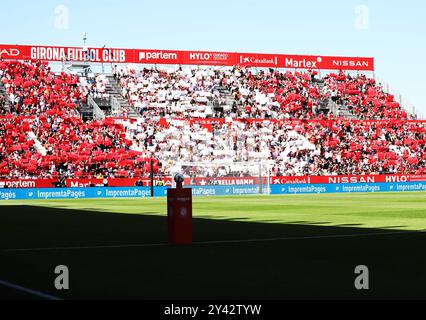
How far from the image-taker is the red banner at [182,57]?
263 ft

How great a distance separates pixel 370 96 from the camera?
92.8m

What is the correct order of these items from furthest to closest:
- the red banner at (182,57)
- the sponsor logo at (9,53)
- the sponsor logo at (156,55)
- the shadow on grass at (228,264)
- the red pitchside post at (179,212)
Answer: the sponsor logo at (156,55), the red banner at (182,57), the sponsor logo at (9,53), the red pitchside post at (179,212), the shadow on grass at (228,264)

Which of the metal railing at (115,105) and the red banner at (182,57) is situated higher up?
the red banner at (182,57)

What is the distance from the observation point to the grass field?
1130 centimetres

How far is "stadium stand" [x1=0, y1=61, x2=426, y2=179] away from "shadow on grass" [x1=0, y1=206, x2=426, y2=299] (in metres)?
46.1

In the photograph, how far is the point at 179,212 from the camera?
1831cm

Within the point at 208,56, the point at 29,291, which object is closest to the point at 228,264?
the point at 29,291

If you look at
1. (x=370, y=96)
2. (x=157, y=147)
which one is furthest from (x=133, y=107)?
(x=370, y=96)

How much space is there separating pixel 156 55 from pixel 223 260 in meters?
74.2

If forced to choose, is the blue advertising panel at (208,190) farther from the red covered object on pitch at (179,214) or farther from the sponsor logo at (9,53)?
the red covered object on pitch at (179,214)

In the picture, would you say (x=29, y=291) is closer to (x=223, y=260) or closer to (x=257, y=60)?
(x=223, y=260)

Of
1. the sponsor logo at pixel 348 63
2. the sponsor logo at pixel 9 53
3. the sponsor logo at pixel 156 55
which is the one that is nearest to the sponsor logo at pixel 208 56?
the sponsor logo at pixel 156 55

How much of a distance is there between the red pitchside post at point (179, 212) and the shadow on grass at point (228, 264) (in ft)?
1.49

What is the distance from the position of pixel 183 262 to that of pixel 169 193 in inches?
135
